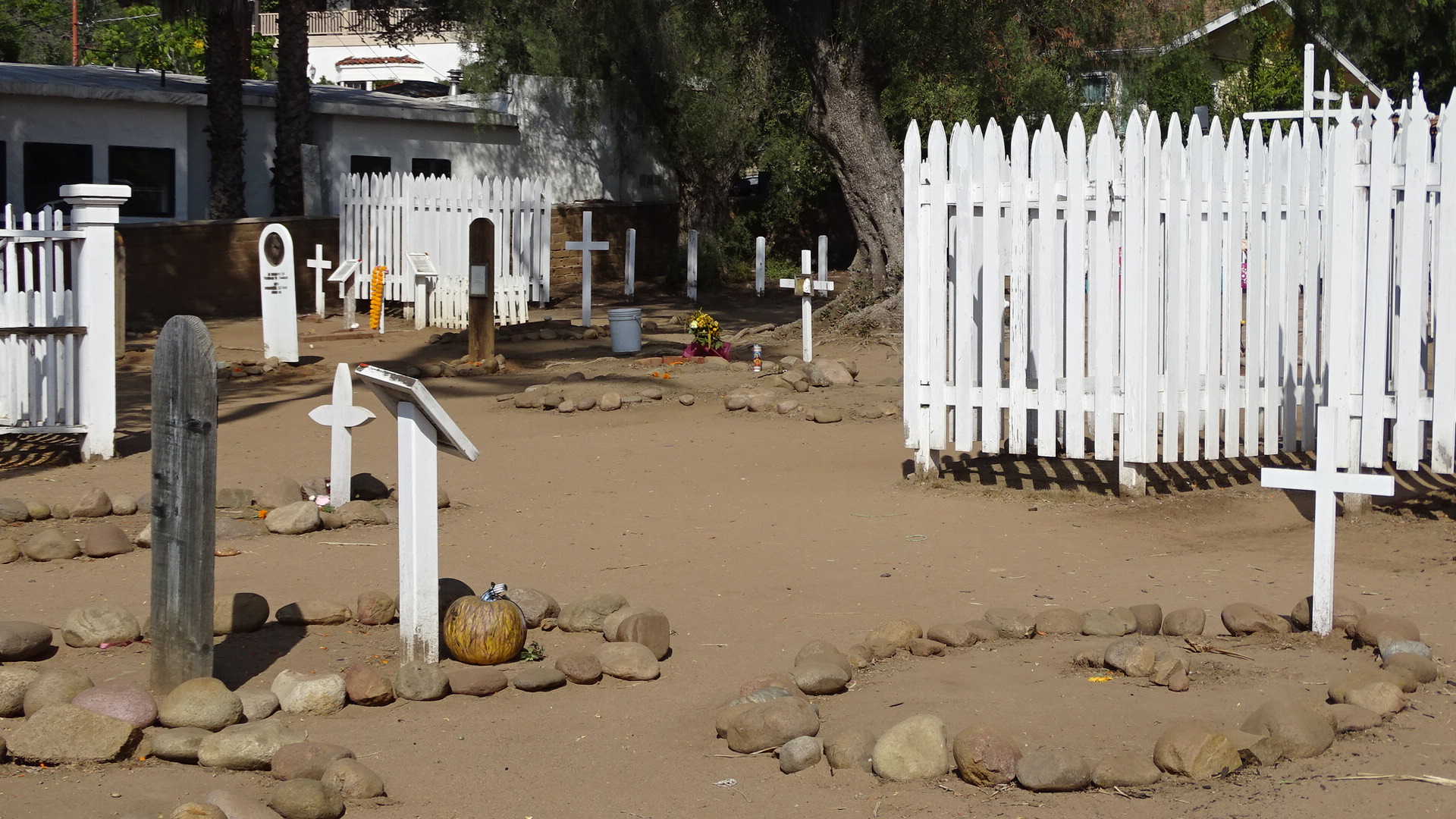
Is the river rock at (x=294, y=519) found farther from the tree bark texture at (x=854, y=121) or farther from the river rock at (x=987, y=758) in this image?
the tree bark texture at (x=854, y=121)

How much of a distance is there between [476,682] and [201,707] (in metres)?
0.91

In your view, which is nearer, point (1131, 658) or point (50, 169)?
point (1131, 658)

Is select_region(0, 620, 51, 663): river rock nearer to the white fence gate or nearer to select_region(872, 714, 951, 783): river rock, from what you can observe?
select_region(872, 714, 951, 783): river rock

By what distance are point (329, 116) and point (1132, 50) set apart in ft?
45.6

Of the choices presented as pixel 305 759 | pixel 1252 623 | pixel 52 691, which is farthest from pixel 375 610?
pixel 1252 623

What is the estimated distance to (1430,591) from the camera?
19.7 feet

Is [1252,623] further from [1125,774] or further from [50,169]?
[50,169]

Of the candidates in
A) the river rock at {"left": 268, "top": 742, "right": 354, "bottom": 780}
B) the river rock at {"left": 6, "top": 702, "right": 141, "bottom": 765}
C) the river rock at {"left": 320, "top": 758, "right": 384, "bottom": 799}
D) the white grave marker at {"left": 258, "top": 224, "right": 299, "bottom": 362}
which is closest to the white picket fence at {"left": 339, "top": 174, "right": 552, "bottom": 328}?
the white grave marker at {"left": 258, "top": 224, "right": 299, "bottom": 362}

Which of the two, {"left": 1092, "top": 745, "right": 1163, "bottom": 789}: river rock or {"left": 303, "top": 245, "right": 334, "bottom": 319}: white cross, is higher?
{"left": 303, "top": 245, "right": 334, "bottom": 319}: white cross

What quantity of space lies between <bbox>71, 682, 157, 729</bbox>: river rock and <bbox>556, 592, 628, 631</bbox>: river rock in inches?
66.1

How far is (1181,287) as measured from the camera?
304 inches

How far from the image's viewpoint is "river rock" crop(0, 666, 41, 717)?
14.9 feet

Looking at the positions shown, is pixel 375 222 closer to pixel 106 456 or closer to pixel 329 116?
pixel 329 116

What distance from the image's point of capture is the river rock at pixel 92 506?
25.6 feet
